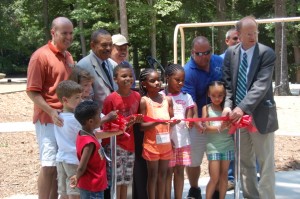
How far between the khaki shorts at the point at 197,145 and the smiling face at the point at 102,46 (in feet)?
4.02

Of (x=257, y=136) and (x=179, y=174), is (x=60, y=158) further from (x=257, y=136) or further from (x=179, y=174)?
(x=257, y=136)

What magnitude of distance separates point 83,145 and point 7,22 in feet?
122

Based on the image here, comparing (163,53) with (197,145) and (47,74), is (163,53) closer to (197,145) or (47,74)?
(197,145)

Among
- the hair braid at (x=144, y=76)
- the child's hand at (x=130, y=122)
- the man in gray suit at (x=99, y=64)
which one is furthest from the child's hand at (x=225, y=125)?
the man in gray suit at (x=99, y=64)

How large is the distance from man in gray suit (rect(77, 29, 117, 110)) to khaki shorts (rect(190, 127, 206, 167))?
1027 millimetres

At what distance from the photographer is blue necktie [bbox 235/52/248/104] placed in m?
A: 4.88

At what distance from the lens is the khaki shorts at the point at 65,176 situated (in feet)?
14.3

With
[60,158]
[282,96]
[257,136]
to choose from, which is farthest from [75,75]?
[282,96]

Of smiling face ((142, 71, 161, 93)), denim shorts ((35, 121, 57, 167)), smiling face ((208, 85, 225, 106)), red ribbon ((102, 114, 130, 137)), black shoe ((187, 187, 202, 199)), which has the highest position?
smiling face ((142, 71, 161, 93))

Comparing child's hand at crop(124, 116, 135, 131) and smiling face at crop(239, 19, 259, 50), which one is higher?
smiling face at crop(239, 19, 259, 50)

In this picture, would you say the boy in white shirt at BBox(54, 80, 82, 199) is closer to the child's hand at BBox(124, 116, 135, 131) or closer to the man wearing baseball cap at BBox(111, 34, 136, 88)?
the child's hand at BBox(124, 116, 135, 131)

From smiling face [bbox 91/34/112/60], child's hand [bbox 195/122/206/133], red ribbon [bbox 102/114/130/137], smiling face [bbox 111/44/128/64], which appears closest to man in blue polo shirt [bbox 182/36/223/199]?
child's hand [bbox 195/122/206/133]

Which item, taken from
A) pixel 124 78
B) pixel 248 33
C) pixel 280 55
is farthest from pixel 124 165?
pixel 280 55

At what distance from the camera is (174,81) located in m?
5.06
